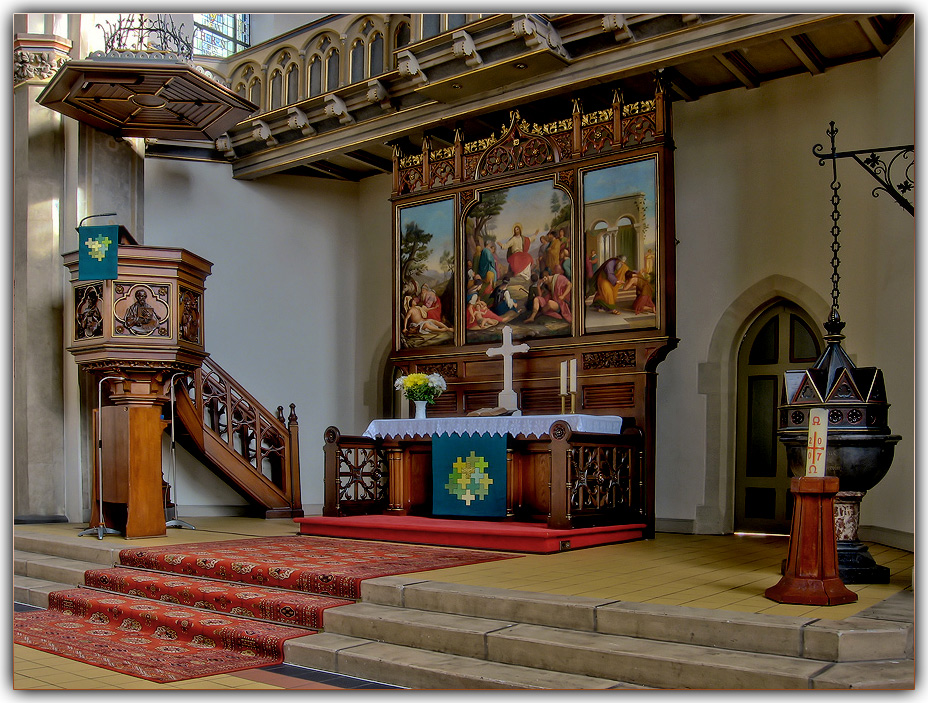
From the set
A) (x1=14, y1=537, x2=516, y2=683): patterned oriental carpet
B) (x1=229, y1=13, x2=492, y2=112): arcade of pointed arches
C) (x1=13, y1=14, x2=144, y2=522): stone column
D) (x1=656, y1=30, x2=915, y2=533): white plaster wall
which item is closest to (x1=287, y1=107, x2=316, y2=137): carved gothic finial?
(x1=229, y1=13, x2=492, y2=112): arcade of pointed arches

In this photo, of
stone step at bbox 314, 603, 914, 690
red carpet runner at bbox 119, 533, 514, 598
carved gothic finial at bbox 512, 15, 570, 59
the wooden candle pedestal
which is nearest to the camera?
stone step at bbox 314, 603, 914, 690

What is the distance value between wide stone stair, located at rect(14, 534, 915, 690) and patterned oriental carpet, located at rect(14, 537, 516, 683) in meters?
0.32

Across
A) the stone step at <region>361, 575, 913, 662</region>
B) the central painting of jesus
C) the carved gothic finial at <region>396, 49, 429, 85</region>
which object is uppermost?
the carved gothic finial at <region>396, 49, 429, 85</region>

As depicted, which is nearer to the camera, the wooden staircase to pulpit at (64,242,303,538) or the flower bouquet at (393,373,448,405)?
the wooden staircase to pulpit at (64,242,303,538)

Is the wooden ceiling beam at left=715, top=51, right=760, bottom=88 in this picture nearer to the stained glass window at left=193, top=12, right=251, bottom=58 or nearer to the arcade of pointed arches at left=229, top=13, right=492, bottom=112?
the arcade of pointed arches at left=229, top=13, right=492, bottom=112

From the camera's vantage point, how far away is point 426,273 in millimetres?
10344

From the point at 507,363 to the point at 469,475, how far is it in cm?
136

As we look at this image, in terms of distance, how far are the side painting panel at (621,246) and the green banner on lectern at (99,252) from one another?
14.4 ft

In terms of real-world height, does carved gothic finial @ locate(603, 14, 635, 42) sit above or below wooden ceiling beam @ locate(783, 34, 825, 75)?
above

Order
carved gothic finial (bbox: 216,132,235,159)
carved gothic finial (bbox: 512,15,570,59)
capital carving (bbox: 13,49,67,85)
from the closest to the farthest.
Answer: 1. carved gothic finial (bbox: 512,15,570,59)
2. capital carving (bbox: 13,49,67,85)
3. carved gothic finial (bbox: 216,132,235,159)

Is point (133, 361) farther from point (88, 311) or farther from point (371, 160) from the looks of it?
point (371, 160)

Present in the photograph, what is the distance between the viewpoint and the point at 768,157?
9.10m

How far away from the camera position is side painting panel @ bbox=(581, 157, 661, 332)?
866cm

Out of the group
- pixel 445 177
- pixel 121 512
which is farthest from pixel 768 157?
pixel 121 512
